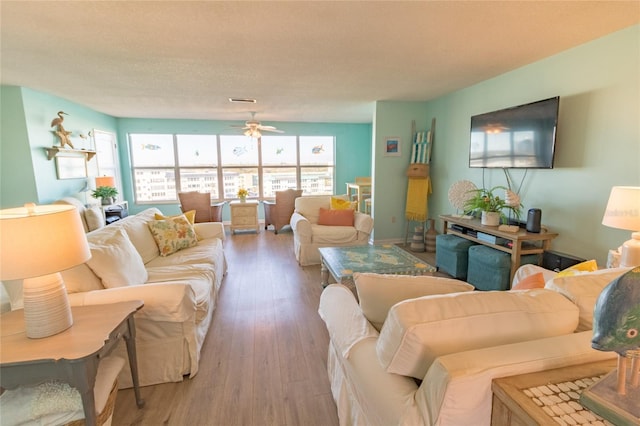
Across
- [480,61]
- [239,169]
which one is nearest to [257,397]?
[480,61]

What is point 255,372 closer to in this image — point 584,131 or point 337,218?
point 337,218

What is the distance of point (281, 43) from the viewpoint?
2299 mm

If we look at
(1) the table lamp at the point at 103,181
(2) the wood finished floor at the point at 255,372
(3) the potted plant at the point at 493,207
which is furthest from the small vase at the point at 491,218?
(1) the table lamp at the point at 103,181

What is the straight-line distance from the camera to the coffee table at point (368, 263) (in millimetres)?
2447

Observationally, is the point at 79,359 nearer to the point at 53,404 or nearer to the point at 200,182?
the point at 53,404

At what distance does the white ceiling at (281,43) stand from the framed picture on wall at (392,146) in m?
0.91

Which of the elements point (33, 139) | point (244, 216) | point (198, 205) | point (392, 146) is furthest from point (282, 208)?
point (33, 139)

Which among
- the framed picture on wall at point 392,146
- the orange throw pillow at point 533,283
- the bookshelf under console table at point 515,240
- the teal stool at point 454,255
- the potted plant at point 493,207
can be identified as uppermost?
the framed picture on wall at point 392,146

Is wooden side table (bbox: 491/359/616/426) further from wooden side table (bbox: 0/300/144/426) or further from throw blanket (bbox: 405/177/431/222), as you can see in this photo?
throw blanket (bbox: 405/177/431/222)

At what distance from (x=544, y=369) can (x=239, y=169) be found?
646 cm

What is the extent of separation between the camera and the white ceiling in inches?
72.2

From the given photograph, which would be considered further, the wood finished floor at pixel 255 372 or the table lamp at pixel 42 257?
the wood finished floor at pixel 255 372

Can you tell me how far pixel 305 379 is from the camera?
1855 millimetres

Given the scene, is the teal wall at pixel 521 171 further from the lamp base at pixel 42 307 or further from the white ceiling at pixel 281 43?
the lamp base at pixel 42 307
